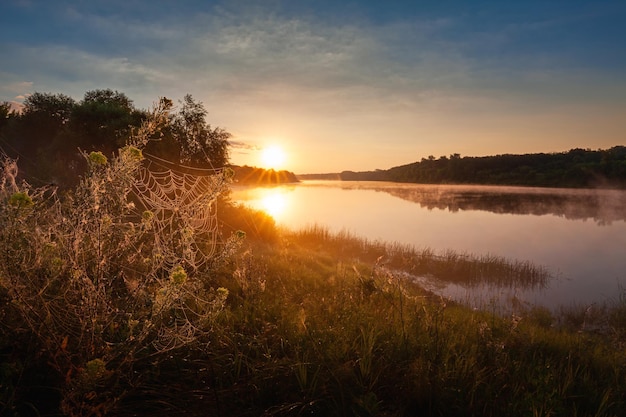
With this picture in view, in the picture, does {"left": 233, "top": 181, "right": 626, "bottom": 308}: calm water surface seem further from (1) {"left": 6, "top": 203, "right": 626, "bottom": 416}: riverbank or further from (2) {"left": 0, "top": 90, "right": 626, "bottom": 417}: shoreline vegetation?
(1) {"left": 6, "top": 203, "right": 626, "bottom": 416}: riverbank

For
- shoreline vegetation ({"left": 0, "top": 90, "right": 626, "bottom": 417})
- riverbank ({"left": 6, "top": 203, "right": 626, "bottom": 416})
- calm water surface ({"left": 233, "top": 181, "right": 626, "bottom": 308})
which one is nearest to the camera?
shoreline vegetation ({"left": 0, "top": 90, "right": 626, "bottom": 417})

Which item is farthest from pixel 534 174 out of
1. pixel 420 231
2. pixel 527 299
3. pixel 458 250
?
pixel 527 299

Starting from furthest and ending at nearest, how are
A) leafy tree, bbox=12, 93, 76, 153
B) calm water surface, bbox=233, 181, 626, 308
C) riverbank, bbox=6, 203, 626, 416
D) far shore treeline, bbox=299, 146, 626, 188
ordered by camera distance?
1. far shore treeline, bbox=299, 146, 626, 188
2. leafy tree, bbox=12, 93, 76, 153
3. calm water surface, bbox=233, 181, 626, 308
4. riverbank, bbox=6, 203, 626, 416

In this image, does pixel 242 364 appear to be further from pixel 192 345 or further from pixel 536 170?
pixel 536 170

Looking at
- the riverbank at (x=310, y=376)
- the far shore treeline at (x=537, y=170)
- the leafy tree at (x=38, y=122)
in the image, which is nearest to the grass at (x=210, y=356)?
the riverbank at (x=310, y=376)

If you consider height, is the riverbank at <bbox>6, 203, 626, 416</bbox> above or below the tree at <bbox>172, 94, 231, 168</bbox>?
below

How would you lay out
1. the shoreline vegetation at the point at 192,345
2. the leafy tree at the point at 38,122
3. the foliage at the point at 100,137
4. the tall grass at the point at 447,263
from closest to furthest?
the shoreline vegetation at the point at 192,345, the tall grass at the point at 447,263, the foliage at the point at 100,137, the leafy tree at the point at 38,122

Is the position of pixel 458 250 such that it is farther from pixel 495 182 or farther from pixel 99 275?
A: pixel 495 182

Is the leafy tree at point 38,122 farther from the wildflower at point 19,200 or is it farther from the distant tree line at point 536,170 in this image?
the distant tree line at point 536,170

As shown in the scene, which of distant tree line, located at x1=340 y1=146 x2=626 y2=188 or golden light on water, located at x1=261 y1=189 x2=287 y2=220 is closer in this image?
golden light on water, located at x1=261 y1=189 x2=287 y2=220

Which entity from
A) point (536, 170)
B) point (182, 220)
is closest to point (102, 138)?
point (182, 220)

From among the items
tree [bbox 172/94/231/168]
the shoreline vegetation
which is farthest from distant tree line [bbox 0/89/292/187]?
the shoreline vegetation

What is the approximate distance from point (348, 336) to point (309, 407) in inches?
60.1

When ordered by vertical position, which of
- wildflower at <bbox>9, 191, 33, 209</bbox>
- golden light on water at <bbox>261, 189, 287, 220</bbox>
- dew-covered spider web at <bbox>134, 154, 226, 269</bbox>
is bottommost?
golden light on water at <bbox>261, 189, 287, 220</bbox>
